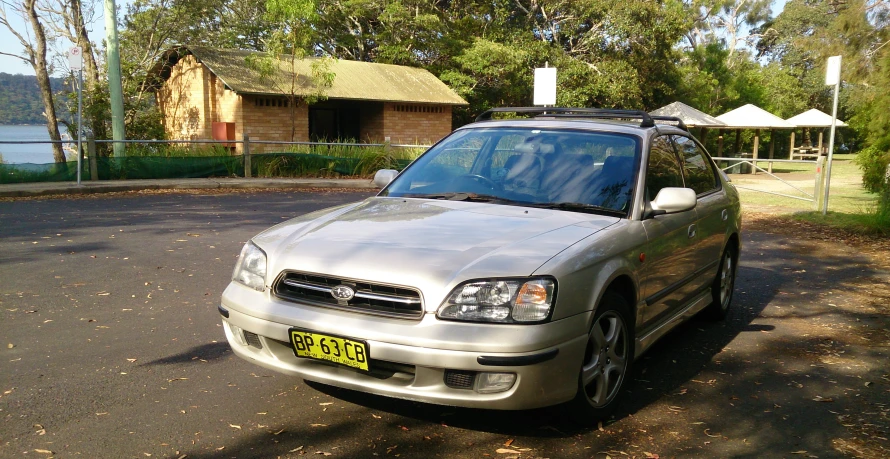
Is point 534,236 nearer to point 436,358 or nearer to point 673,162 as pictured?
point 436,358

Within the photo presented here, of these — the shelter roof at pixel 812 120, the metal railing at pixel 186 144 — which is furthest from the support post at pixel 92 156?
the shelter roof at pixel 812 120

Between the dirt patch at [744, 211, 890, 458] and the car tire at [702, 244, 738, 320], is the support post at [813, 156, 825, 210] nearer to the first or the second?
the dirt patch at [744, 211, 890, 458]

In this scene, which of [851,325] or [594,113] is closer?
[594,113]

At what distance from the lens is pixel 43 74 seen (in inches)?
1019

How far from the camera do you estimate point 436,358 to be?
11.0 feet

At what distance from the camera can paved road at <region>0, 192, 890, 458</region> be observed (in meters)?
3.70

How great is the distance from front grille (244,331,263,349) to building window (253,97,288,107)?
2248 centimetres

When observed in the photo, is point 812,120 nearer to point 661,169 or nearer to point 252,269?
point 661,169

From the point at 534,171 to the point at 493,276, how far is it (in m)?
1.51

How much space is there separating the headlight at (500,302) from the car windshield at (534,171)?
1.14 metres

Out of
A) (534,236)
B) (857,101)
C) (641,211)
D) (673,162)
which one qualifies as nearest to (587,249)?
(534,236)

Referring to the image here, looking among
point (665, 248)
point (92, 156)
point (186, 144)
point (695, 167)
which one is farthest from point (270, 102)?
point (665, 248)

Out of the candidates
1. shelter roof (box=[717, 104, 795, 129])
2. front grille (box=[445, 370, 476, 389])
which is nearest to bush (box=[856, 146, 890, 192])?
shelter roof (box=[717, 104, 795, 129])

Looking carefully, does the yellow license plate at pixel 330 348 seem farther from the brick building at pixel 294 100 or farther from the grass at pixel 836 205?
the brick building at pixel 294 100
